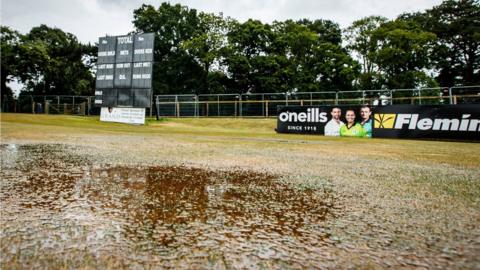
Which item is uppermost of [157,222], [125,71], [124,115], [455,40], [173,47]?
[455,40]

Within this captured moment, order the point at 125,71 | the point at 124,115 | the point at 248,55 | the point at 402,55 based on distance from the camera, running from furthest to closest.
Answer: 1. the point at 248,55
2. the point at 402,55
3. the point at 124,115
4. the point at 125,71

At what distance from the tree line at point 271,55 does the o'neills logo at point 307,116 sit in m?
20.4

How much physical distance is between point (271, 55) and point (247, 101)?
42.6ft

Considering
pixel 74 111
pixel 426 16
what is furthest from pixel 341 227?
pixel 426 16

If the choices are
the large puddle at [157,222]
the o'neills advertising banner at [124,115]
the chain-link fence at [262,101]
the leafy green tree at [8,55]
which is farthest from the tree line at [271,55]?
the large puddle at [157,222]

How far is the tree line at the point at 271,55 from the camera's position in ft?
124

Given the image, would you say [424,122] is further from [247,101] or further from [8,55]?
[8,55]

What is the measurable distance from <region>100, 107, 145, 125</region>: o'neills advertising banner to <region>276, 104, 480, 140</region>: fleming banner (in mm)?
9920

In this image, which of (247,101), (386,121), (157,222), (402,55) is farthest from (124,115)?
(402,55)

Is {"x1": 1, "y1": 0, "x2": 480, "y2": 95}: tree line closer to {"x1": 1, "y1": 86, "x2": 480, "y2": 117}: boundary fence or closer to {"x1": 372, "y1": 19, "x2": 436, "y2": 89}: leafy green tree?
{"x1": 372, "y1": 19, "x2": 436, "y2": 89}: leafy green tree

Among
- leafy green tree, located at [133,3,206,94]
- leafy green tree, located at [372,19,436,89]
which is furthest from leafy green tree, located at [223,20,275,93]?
leafy green tree, located at [372,19,436,89]

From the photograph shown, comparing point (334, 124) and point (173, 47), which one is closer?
point (334, 124)

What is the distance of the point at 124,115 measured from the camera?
22.6 m

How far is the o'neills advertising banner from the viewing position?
2219 centimetres
